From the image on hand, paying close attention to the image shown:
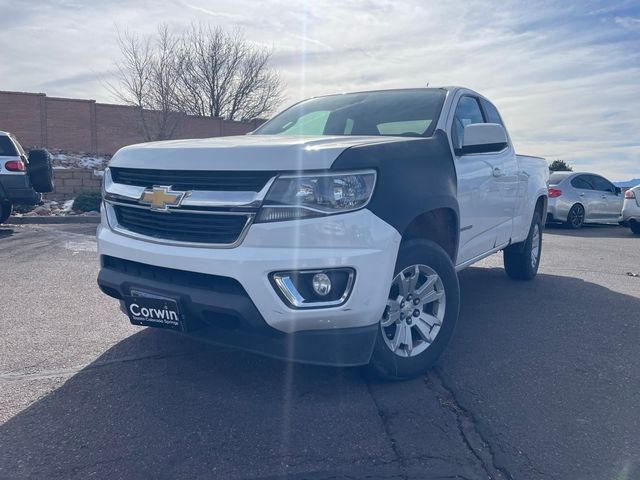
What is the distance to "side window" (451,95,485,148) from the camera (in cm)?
450

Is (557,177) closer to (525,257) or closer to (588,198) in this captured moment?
(588,198)

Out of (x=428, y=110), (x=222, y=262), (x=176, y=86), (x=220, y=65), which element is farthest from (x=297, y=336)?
(x=220, y=65)

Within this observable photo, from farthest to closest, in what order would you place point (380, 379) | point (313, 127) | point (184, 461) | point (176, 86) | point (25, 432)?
point (176, 86) → point (313, 127) → point (380, 379) → point (25, 432) → point (184, 461)

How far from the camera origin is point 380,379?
3635 millimetres

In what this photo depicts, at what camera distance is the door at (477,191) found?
4.48m

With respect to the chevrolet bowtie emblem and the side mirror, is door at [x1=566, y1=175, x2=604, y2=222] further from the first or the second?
the chevrolet bowtie emblem

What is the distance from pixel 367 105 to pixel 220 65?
3034cm

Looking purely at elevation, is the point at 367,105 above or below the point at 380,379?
above

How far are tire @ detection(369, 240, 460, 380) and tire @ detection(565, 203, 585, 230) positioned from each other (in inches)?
469

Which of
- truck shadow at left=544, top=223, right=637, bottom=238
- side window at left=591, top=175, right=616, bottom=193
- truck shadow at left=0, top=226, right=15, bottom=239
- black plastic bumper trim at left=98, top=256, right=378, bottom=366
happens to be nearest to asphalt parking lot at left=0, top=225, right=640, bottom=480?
black plastic bumper trim at left=98, top=256, right=378, bottom=366

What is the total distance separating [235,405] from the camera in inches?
132

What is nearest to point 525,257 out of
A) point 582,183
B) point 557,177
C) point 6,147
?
point 6,147

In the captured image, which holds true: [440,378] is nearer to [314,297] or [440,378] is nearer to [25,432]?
[314,297]

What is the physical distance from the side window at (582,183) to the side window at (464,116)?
10.6m
